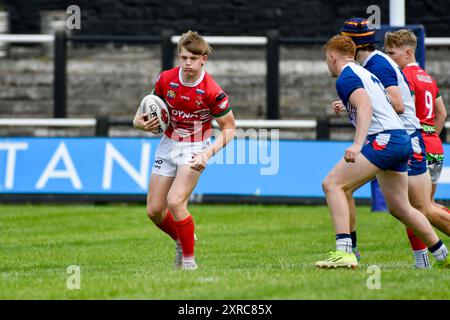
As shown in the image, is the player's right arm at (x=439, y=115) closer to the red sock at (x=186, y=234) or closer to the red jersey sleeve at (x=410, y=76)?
the red jersey sleeve at (x=410, y=76)

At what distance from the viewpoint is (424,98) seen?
1056 centimetres

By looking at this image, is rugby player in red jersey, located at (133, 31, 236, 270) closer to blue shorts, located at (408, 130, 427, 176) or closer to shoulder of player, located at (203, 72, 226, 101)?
shoulder of player, located at (203, 72, 226, 101)

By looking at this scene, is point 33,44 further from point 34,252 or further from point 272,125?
point 34,252

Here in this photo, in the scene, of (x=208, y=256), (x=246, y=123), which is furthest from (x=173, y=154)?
(x=246, y=123)

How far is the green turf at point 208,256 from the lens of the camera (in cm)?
793

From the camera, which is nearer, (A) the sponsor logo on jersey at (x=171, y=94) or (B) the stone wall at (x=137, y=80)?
(A) the sponsor logo on jersey at (x=171, y=94)

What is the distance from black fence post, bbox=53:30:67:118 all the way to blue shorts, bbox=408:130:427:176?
10049 mm

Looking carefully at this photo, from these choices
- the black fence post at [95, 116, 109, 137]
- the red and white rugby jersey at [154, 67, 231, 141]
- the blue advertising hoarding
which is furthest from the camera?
the black fence post at [95, 116, 109, 137]

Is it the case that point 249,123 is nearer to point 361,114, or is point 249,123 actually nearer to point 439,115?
point 439,115

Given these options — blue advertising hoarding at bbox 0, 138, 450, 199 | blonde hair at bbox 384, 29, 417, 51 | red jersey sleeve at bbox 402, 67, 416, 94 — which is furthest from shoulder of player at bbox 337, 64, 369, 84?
blue advertising hoarding at bbox 0, 138, 450, 199

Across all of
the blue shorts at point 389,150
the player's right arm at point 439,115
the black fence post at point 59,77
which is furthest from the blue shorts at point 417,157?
the black fence post at point 59,77

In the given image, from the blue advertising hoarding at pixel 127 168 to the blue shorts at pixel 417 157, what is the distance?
279 inches

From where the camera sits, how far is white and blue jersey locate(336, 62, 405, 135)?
29.0 feet
